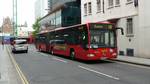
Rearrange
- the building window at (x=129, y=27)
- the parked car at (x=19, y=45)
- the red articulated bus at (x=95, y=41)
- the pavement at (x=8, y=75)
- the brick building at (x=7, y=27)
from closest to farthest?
the pavement at (x=8, y=75)
the red articulated bus at (x=95, y=41)
the building window at (x=129, y=27)
the parked car at (x=19, y=45)
the brick building at (x=7, y=27)

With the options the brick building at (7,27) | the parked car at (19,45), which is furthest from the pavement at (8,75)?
the brick building at (7,27)

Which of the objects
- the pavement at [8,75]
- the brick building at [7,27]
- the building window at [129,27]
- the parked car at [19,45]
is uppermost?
the brick building at [7,27]

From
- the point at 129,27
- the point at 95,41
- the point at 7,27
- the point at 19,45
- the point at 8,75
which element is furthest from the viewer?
the point at 7,27

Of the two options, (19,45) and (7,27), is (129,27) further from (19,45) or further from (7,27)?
(7,27)

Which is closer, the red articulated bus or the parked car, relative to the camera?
the red articulated bus

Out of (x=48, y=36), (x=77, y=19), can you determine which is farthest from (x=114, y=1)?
(x=77, y=19)

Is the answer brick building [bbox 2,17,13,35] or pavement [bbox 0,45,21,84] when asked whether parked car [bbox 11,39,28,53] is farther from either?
brick building [bbox 2,17,13,35]

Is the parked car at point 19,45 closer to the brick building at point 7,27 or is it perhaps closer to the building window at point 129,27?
the building window at point 129,27

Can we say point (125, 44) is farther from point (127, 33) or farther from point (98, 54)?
point (98, 54)

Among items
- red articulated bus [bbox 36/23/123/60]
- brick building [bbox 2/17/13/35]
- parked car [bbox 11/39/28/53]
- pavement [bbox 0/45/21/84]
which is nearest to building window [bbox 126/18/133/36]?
red articulated bus [bbox 36/23/123/60]

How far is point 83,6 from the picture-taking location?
45594mm

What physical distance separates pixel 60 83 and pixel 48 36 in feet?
86.9

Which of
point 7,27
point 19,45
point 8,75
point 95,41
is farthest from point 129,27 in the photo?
point 7,27

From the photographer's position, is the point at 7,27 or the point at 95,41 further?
the point at 7,27
